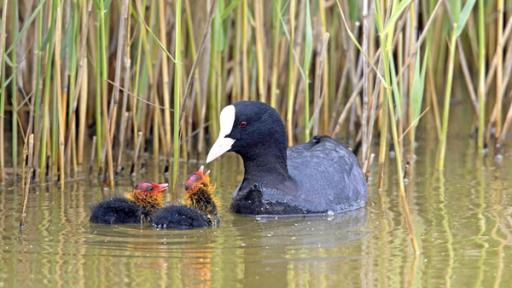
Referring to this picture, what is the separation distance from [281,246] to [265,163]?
1165 millimetres

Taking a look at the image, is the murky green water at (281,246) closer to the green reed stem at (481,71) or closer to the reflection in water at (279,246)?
the reflection in water at (279,246)

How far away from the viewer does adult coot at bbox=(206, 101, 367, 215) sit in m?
6.57

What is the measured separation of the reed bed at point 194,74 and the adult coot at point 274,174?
255mm

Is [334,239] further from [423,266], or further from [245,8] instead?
[245,8]

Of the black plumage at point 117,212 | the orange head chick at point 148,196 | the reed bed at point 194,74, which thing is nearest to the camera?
the black plumage at point 117,212

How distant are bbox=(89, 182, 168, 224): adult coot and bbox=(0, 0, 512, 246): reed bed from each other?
37cm

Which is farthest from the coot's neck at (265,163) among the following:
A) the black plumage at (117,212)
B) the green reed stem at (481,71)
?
the green reed stem at (481,71)

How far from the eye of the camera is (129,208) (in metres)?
6.11

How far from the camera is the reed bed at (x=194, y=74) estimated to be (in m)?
6.69

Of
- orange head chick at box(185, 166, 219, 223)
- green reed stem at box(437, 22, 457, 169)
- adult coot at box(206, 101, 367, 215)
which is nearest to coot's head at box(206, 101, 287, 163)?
adult coot at box(206, 101, 367, 215)

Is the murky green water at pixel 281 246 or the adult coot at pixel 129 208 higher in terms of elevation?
the adult coot at pixel 129 208

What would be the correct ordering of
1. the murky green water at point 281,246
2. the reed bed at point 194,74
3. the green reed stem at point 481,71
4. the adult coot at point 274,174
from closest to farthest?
the murky green water at point 281,246
the adult coot at point 274,174
the reed bed at point 194,74
the green reed stem at point 481,71

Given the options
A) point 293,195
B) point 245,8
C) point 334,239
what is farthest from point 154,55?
point 334,239

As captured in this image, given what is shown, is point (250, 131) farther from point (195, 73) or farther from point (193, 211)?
point (195, 73)
